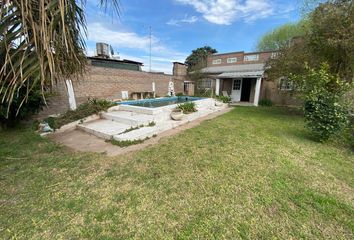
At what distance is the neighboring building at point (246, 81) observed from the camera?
585 inches

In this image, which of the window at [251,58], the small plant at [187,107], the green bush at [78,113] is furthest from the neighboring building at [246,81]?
the green bush at [78,113]

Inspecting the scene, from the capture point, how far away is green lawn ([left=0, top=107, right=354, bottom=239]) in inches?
91.3

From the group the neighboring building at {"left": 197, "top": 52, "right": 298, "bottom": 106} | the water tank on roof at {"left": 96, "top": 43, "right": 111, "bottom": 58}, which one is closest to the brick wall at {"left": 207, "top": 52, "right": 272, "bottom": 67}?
the neighboring building at {"left": 197, "top": 52, "right": 298, "bottom": 106}

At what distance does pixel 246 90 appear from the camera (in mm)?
18016

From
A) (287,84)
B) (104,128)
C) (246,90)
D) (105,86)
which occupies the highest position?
(287,84)

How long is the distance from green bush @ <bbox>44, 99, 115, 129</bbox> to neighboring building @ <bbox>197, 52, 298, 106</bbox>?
1064 centimetres

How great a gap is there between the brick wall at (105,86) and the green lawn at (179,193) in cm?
428

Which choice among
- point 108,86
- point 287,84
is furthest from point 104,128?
point 287,84

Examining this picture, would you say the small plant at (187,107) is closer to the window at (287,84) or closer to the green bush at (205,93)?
the window at (287,84)

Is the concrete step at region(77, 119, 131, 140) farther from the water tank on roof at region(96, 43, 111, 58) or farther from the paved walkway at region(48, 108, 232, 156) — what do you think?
the water tank on roof at region(96, 43, 111, 58)

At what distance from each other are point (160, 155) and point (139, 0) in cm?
327

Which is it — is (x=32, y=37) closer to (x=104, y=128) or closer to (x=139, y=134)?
(x=139, y=134)

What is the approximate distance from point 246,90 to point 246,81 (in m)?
0.89

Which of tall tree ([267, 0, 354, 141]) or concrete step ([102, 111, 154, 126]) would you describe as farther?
concrete step ([102, 111, 154, 126])
